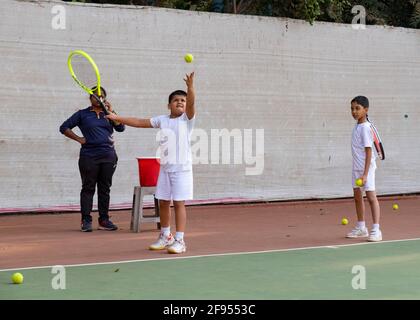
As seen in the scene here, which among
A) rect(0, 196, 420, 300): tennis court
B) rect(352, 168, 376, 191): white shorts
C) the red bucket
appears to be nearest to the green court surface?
rect(0, 196, 420, 300): tennis court

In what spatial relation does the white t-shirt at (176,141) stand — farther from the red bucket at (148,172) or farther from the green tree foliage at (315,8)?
the green tree foliage at (315,8)

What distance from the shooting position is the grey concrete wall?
38.0ft

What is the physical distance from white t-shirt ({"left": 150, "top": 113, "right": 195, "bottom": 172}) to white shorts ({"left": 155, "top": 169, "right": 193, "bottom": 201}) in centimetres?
5

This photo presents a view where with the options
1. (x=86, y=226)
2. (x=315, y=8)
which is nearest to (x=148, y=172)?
(x=86, y=226)

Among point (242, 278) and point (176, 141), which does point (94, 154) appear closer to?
point (176, 141)

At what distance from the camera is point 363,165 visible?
9.44m

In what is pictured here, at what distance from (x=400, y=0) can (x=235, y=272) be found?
442 inches

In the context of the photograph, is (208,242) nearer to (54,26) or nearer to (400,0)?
(54,26)

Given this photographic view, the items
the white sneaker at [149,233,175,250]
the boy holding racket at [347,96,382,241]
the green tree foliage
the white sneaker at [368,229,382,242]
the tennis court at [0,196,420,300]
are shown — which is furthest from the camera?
the green tree foliage

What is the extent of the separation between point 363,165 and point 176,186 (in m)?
2.21

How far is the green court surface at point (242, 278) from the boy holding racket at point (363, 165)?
1.05 metres

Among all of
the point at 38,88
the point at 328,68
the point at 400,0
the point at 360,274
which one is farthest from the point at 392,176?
the point at 360,274

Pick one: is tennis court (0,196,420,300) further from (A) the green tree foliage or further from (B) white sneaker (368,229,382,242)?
(A) the green tree foliage

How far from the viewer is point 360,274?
6836 mm
